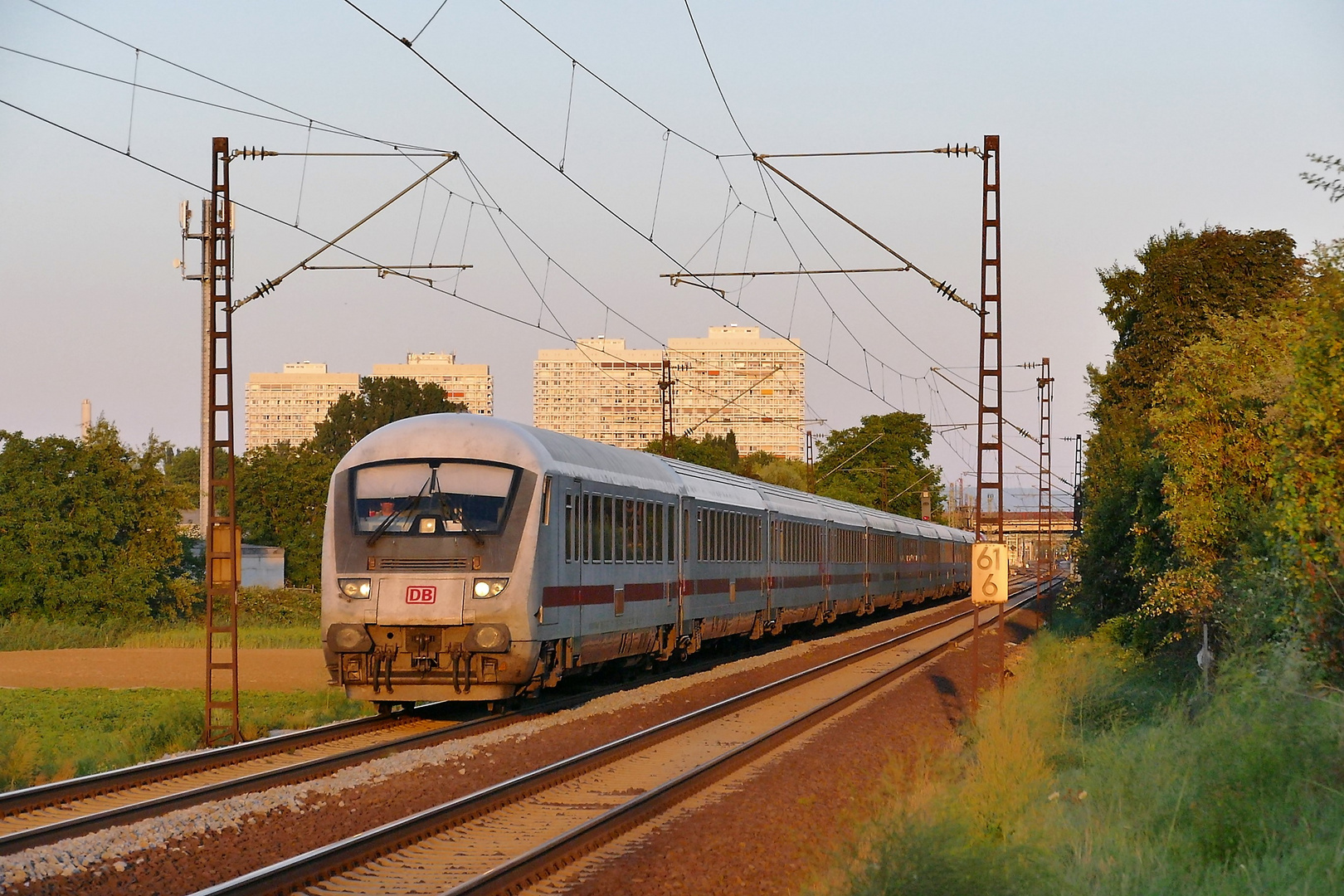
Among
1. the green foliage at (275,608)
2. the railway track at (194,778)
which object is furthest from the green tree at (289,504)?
the railway track at (194,778)

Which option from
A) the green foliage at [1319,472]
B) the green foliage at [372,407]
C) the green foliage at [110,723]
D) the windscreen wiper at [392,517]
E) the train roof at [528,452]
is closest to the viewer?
the green foliage at [1319,472]

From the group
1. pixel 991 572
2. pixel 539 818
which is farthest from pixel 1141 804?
pixel 991 572

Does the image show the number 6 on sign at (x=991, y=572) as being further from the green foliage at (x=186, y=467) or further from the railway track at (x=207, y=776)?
the green foliage at (x=186, y=467)

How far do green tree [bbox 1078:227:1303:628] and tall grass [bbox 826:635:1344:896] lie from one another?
12.0 meters

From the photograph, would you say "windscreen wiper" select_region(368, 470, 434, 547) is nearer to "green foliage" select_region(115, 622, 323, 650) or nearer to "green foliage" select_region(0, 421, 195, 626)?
"green foliage" select_region(115, 622, 323, 650)

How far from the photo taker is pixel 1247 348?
18.7 meters

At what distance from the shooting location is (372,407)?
97.7 meters

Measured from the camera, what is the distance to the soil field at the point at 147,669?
87.2 ft

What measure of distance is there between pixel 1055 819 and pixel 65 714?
52.5ft

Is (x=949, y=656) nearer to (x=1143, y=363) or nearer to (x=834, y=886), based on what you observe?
(x=1143, y=363)

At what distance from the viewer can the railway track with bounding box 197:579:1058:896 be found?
29.8 feet

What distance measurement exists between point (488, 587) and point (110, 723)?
272 inches

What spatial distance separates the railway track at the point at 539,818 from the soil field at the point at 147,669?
984 centimetres

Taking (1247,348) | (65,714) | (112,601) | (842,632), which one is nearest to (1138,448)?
(1247,348)
